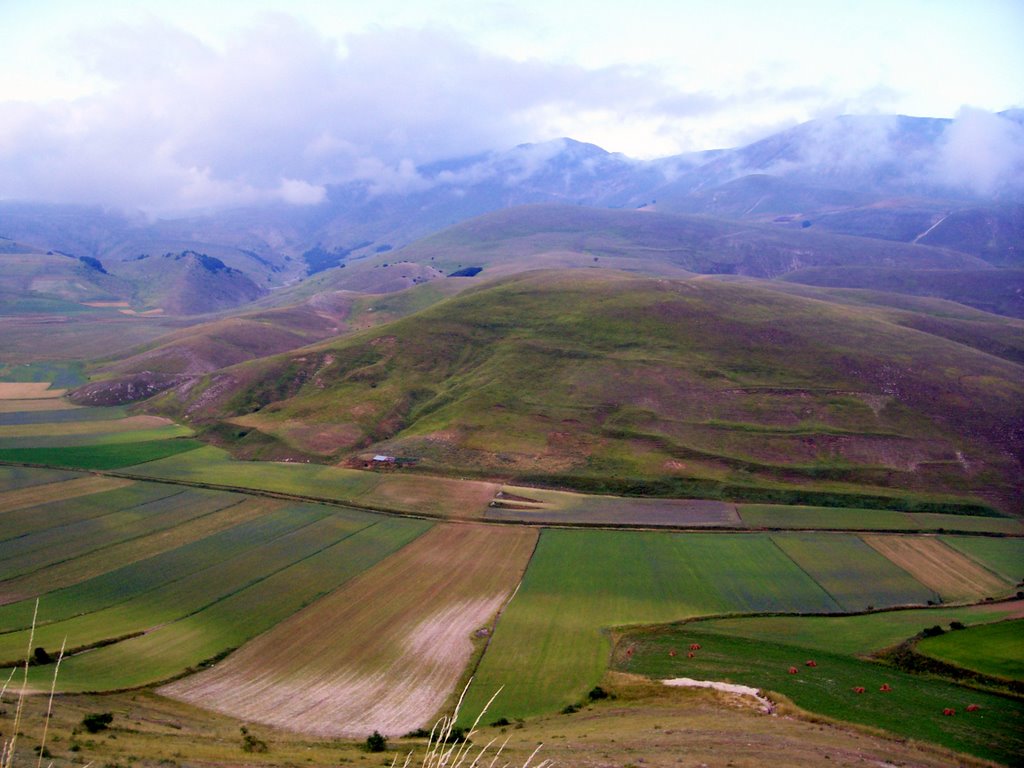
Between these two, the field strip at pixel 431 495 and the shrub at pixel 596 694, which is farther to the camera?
the field strip at pixel 431 495

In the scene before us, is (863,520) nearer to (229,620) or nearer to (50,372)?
(229,620)

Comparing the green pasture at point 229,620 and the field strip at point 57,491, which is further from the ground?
the field strip at point 57,491

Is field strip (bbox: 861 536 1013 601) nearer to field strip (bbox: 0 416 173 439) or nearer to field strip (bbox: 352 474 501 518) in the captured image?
field strip (bbox: 352 474 501 518)

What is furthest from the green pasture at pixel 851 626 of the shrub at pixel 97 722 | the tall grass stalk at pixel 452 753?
the shrub at pixel 97 722

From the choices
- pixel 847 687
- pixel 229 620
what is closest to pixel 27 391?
pixel 229 620

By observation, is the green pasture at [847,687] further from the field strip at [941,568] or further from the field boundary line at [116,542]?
the field boundary line at [116,542]

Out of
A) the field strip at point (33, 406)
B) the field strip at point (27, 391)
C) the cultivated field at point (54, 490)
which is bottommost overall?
the cultivated field at point (54, 490)

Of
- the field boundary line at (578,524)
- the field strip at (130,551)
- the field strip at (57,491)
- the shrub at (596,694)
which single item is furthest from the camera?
the field boundary line at (578,524)
